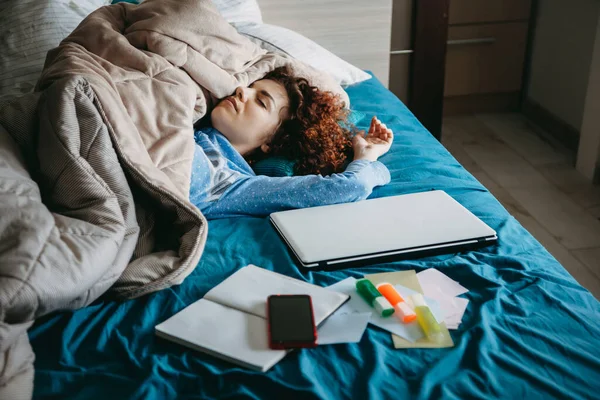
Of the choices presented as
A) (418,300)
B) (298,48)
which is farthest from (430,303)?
(298,48)

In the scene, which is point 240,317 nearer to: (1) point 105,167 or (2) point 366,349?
(2) point 366,349

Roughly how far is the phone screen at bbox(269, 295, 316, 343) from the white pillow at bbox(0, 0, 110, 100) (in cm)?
120

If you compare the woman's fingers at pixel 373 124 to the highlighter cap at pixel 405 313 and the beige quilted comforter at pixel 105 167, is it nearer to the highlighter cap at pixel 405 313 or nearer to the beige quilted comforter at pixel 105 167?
the beige quilted comforter at pixel 105 167

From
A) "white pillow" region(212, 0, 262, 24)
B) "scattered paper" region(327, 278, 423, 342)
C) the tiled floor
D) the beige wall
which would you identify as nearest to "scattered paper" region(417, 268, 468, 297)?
"scattered paper" region(327, 278, 423, 342)

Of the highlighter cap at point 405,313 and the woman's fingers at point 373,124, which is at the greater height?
the woman's fingers at point 373,124

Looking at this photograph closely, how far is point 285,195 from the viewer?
132cm

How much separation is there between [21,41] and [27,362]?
129 cm

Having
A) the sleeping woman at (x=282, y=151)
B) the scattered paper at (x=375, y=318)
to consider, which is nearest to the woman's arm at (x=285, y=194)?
the sleeping woman at (x=282, y=151)

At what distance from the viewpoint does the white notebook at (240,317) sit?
858 millimetres

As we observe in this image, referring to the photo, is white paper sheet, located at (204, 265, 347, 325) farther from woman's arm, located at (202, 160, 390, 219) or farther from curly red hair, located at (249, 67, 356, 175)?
curly red hair, located at (249, 67, 356, 175)

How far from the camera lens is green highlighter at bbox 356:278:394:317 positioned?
94 cm

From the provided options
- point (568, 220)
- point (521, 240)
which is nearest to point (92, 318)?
point (521, 240)

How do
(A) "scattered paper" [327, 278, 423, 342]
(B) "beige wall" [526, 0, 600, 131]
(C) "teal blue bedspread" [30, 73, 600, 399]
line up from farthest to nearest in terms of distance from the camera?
(B) "beige wall" [526, 0, 600, 131]
(A) "scattered paper" [327, 278, 423, 342]
(C) "teal blue bedspread" [30, 73, 600, 399]

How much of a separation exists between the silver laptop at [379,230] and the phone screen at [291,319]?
0.53 feet
